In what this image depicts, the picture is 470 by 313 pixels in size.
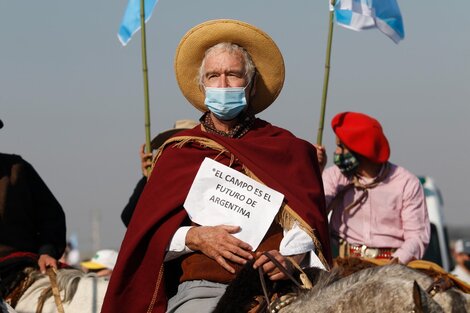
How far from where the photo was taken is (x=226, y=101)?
19.7ft

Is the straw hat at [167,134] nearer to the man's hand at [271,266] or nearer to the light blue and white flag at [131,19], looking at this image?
the light blue and white flag at [131,19]

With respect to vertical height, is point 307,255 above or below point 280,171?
below

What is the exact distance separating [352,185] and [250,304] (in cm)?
461

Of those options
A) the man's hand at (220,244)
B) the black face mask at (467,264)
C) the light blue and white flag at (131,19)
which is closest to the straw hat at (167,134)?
the light blue and white flag at (131,19)

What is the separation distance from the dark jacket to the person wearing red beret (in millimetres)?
2379

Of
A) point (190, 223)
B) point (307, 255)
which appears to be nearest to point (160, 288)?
point (190, 223)

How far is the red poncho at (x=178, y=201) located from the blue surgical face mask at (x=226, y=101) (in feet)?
0.43

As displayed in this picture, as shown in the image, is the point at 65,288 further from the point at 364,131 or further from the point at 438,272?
the point at 364,131

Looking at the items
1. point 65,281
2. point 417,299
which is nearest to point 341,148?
point 65,281

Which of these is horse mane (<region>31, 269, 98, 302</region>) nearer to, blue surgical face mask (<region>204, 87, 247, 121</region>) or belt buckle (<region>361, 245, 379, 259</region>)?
blue surgical face mask (<region>204, 87, 247, 121</region>)

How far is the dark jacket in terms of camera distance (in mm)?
8133

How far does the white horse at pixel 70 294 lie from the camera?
25.3 ft

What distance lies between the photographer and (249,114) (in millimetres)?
6273

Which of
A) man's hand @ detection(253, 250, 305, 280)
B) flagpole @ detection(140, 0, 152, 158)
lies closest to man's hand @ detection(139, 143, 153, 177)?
flagpole @ detection(140, 0, 152, 158)
